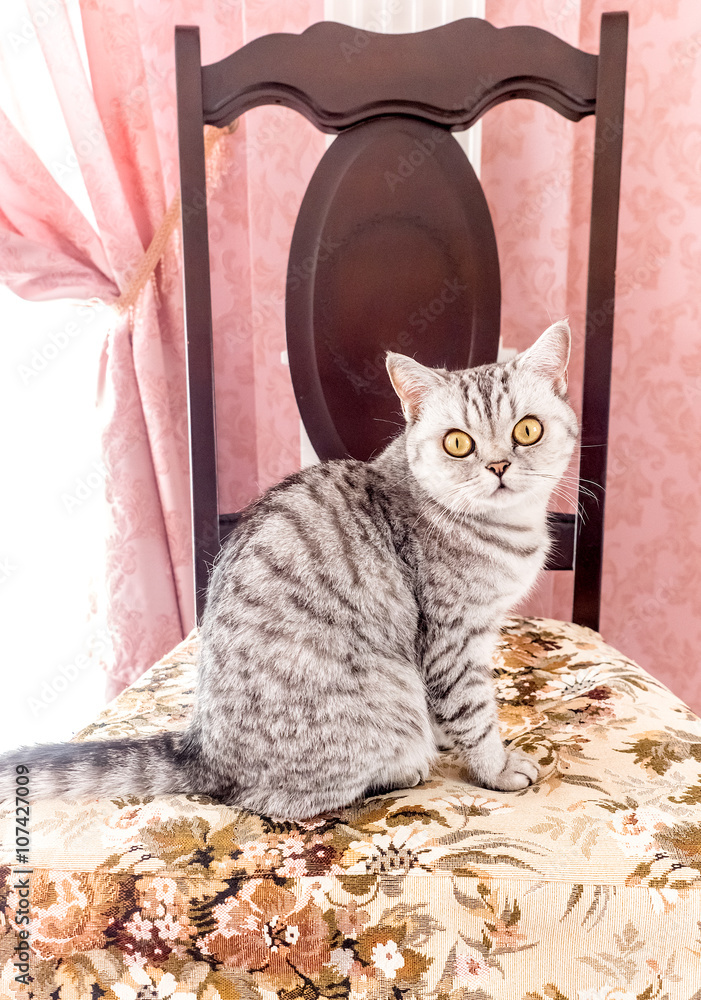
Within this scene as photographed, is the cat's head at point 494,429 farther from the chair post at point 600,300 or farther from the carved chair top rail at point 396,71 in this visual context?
the carved chair top rail at point 396,71

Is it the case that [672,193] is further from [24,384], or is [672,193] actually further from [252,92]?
[24,384]

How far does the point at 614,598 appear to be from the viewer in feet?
5.66

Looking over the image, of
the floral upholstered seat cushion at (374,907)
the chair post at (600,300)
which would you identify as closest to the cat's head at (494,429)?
the chair post at (600,300)

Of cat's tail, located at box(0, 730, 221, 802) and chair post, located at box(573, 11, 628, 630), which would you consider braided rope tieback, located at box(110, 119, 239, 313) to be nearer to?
chair post, located at box(573, 11, 628, 630)

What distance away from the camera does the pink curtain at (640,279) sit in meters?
1.50

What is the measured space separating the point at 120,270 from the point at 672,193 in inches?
47.1

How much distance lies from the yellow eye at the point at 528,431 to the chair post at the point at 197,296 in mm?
542

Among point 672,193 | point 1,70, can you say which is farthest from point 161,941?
point 672,193

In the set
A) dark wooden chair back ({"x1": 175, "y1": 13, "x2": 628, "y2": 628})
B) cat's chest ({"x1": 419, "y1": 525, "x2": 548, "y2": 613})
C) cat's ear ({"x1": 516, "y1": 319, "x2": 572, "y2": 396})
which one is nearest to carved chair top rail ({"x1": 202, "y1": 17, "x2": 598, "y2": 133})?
dark wooden chair back ({"x1": 175, "y1": 13, "x2": 628, "y2": 628})

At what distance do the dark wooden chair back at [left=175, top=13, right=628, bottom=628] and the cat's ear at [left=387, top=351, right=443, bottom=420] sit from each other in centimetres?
33

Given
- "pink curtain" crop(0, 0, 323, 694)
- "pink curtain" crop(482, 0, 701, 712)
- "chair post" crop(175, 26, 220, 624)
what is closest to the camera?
"chair post" crop(175, 26, 220, 624)

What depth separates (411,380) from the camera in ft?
2.97

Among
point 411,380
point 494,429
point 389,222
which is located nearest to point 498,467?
point 494,429

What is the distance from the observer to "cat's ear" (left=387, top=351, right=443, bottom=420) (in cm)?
89
